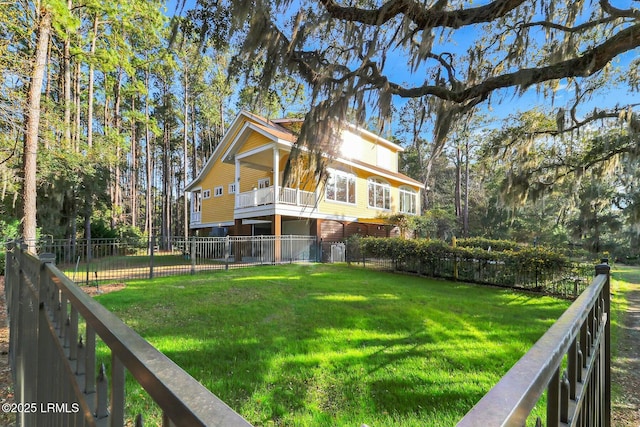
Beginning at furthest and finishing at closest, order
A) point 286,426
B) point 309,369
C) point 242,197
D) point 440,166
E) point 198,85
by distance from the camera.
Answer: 1. point 440,166
2. point 198,85
3. point 242,197
4. point 309,369
5. point 286,426

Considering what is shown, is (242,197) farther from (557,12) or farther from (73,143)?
(557,12)

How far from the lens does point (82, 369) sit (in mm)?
1454

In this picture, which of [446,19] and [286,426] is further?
[446,19]

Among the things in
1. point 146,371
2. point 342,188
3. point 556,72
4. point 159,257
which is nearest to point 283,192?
point 342,188

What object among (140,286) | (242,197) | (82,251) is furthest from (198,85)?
(140,286)

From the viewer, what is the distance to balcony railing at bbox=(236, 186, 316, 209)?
48.5 ft

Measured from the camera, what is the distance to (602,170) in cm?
888

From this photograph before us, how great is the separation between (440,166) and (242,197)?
25.6m

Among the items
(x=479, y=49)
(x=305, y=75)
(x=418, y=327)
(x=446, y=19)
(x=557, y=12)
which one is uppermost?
(x=557, y=12)

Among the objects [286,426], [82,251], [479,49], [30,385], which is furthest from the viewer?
[82,251]

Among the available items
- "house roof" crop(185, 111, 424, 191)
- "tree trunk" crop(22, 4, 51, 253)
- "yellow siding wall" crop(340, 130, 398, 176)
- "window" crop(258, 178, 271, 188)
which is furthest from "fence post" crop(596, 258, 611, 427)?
"window" crop(258, 178, 271, 188)

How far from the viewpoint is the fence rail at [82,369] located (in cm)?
62

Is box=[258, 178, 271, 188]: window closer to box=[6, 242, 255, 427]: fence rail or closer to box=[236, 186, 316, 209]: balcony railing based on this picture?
box=[236, 186, 316, 209]: balcony railing

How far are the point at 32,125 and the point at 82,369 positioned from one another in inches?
389
